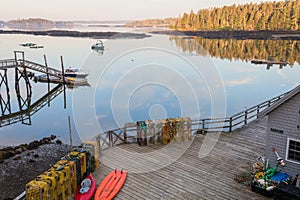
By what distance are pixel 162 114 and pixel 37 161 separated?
47.4 feet

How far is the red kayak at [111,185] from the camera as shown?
10.3m

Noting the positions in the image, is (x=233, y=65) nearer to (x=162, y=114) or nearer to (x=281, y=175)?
(x=162, y=114)

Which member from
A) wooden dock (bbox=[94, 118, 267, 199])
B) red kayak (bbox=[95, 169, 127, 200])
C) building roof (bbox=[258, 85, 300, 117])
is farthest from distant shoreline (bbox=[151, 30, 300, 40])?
red kayak (bbox=[95, 169, 127, 200])

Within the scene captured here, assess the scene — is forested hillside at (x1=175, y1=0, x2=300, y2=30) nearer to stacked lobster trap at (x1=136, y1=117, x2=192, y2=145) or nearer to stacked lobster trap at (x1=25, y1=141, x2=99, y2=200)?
stacked lobster trap at (x1=136, y1=117, x2=192, y2=145)

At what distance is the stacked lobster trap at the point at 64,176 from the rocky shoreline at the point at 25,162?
6.79 m

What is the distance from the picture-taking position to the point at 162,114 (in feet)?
101

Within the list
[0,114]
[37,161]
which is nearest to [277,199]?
[37,161]

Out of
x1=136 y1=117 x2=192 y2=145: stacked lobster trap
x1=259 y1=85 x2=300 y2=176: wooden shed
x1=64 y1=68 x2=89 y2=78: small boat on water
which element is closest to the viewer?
x1=259 y1=85 x2=300 y2=176: wooden shed

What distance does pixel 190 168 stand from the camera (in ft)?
40.7

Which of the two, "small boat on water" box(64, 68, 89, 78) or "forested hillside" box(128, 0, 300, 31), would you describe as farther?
"forested hillside" box(128, 0, 300, 31)

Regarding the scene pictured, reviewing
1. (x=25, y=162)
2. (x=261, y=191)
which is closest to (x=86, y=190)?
(x=261, y=191)

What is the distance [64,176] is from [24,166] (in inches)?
421

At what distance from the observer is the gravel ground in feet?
54.8

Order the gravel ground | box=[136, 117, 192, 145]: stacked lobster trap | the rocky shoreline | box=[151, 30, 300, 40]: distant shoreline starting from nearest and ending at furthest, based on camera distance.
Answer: box=[136, 117, 192, 145]: stacked lobster trap < the gravel ground < the rocky shoreline < box=[151, 30, 300, 40]: distant shoreline
